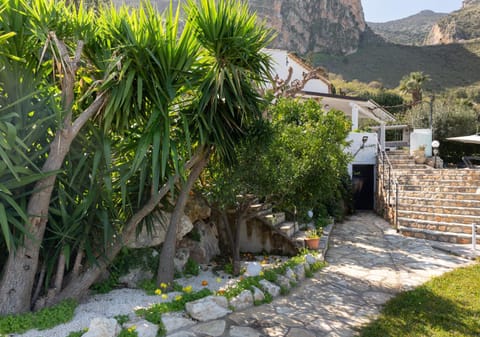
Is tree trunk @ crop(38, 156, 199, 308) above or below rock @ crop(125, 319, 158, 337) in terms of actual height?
above

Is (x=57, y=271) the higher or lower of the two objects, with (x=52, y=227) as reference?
lower

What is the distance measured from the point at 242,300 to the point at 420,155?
53.7 feet

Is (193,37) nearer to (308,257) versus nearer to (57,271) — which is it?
(57,271)

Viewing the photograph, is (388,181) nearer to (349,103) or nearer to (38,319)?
(349,103)

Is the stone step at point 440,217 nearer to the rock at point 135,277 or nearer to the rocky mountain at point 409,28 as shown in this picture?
the rock at point 135,277

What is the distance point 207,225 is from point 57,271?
403 centimetres

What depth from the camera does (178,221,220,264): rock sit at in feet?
24.8

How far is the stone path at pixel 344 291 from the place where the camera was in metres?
4.28

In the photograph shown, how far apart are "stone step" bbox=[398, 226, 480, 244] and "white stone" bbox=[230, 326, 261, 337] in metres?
8.54

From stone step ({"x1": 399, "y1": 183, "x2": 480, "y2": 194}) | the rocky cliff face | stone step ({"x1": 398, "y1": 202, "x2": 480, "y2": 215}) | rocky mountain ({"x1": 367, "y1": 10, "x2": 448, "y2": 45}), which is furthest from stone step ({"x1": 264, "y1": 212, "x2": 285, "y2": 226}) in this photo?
rocky mountain ({"x1": 367, "y1": 10, "x2": 448, "y2": 45})

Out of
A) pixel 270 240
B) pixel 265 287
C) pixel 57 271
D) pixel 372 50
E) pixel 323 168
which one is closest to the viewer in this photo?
pixel 57 271

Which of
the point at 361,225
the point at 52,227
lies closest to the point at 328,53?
the point at 361,225

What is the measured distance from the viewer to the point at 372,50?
6222cm

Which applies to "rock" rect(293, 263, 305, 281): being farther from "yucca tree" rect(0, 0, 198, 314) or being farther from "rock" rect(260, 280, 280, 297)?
"yucca tree" rect(0, 0, 198, 314)
